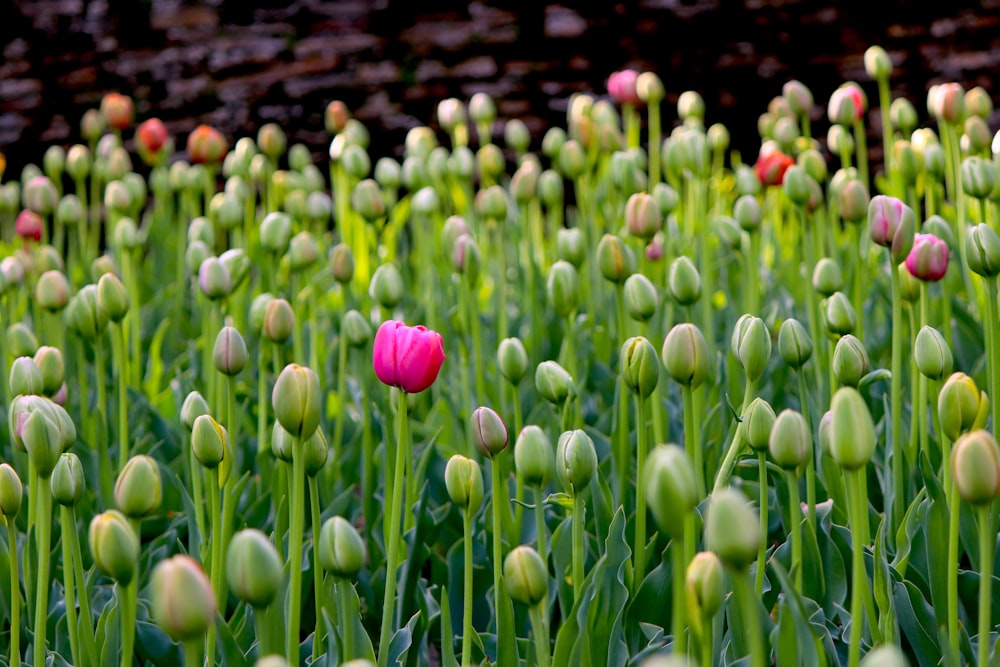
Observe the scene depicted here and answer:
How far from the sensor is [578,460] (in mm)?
930

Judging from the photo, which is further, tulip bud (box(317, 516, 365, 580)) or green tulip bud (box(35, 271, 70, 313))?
green tulip bud (box(35, 271, 70, 313))

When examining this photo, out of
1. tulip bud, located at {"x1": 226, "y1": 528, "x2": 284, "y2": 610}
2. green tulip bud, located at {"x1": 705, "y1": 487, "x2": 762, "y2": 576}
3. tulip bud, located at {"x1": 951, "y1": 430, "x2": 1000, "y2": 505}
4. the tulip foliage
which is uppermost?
green tulip bud, located at {"x1": 705, "y1": 487, "x2": 762, "y2": 576}

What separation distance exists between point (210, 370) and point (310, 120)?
3.27 meters

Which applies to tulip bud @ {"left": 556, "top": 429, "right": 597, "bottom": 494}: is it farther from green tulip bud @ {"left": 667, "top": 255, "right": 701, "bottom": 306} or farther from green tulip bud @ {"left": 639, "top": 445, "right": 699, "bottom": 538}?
green tulip bud @ {"left": 667, "top": 255, "right": 701, "bottom": 306}

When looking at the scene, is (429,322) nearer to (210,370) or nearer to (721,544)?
(210,370)

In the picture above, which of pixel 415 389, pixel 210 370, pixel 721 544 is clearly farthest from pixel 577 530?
pixel 210 370

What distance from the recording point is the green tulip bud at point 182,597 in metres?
0.57

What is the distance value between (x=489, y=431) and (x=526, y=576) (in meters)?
0.19

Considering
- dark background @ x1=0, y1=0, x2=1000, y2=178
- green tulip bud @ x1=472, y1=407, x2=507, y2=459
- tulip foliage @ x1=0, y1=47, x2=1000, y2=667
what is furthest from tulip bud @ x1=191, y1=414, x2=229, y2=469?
dark background @ x1=0, y1=0, x2=1000, y2=178

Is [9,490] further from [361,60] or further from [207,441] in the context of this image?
[361,60]

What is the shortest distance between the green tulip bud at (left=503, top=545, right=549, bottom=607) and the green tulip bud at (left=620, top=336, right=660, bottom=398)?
27 centimetres

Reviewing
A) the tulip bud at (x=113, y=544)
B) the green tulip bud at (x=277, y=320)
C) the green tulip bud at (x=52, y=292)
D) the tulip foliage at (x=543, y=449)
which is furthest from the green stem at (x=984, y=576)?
the green tulip bud at (x=52, y=292)

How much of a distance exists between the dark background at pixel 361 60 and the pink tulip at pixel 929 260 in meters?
3.52

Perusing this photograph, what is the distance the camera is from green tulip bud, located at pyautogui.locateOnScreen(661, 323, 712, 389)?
37.3 inches
